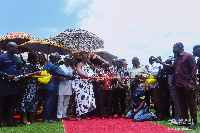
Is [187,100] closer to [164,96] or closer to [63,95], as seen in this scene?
[164,96]

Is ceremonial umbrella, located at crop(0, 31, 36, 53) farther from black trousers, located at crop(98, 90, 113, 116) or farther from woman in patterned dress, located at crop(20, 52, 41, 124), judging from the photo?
black trousers, located at crop(98, 90, 113, 116)

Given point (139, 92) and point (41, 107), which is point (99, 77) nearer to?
point (139, 92)

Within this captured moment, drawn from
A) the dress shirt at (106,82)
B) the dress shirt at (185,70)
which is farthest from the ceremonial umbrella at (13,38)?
the dress shirt at (185,70)

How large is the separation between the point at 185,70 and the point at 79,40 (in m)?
6.00

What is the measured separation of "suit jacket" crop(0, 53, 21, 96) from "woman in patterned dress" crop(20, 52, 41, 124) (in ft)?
0.94

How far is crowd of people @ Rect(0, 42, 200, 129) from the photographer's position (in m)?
4.47

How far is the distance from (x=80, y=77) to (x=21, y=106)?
6.62 ft

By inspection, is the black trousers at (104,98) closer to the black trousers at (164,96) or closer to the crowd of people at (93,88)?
the crowd of people at (93,88)

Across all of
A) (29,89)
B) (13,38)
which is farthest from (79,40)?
(29,89)

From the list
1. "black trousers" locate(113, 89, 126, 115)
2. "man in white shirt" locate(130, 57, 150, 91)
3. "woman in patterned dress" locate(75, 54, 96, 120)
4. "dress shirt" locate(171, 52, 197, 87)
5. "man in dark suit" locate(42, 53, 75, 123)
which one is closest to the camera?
"dress shirt" locate(171, 52, 197, 87)

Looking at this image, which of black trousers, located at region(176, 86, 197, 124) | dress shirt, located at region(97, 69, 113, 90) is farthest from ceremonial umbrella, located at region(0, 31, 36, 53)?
black trousers, located at region(176, 86, 197, 124)

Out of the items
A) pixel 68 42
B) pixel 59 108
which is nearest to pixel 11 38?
pixel 68 42

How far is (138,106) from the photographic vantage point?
225 inches

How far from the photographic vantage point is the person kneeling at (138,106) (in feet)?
17.9
